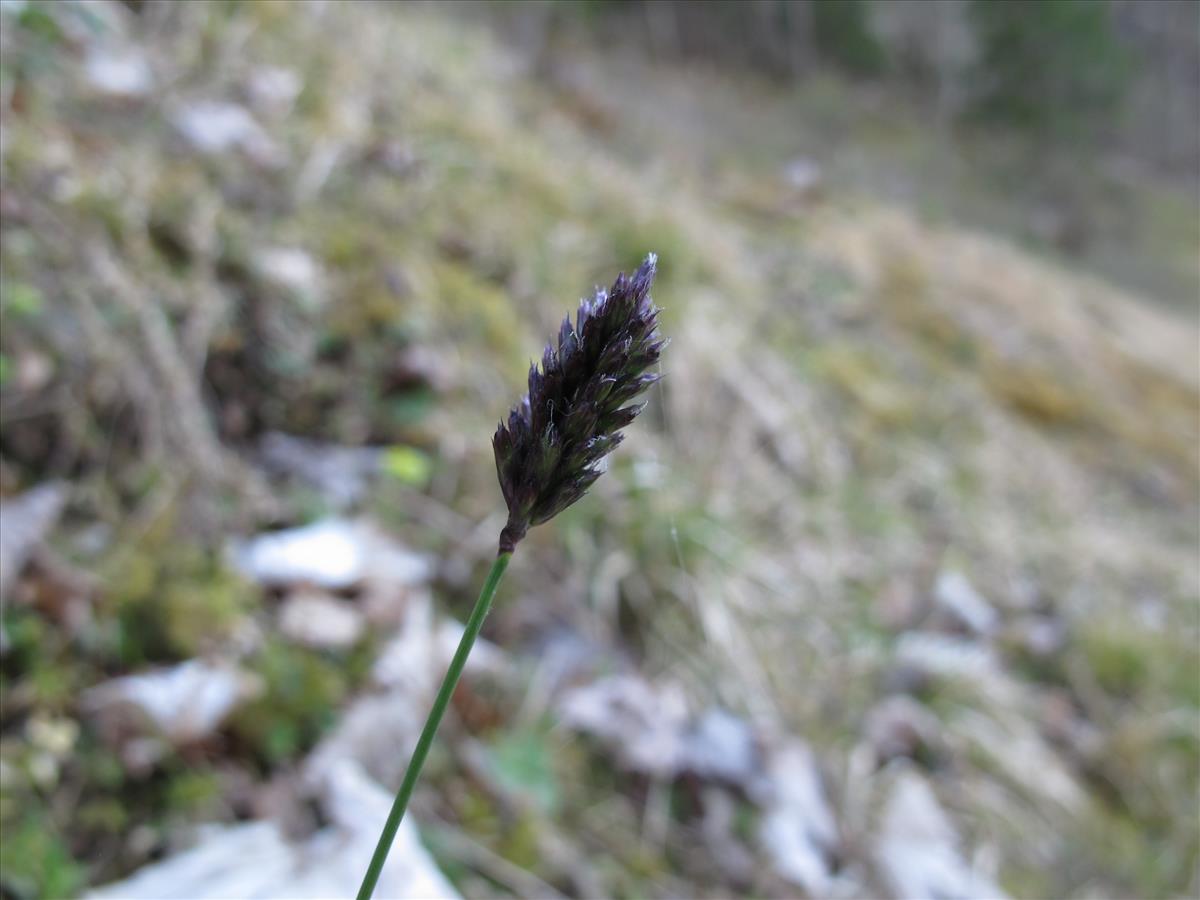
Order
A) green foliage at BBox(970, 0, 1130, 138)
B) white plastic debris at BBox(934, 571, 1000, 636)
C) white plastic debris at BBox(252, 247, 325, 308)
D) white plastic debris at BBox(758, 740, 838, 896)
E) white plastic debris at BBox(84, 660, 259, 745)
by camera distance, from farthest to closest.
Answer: green foliage at BBox(970, 0, 1130, 138) → white plastic debris at BBox(934, 571, 1000, 636) → white plastic debris at BBox(252, 247, 325, 308) → white plastic debris at BBox(758, 740, 838, 896) → white plastic debris at BBox(84, 660, 259, 745)

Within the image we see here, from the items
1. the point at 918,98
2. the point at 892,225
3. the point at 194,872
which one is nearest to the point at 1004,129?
the point at 918,98

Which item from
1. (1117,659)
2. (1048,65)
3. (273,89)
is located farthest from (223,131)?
(1048,65)

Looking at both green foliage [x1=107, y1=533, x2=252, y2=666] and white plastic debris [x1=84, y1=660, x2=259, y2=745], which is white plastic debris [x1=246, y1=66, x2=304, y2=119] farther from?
white plastic debris [x1=84, y1=660, x2=259, y2=745]

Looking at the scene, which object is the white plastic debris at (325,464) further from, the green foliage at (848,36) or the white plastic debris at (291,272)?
the green foliage at (848,36)

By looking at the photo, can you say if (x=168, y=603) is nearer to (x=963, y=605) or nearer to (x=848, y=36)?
(x=963, y=605)

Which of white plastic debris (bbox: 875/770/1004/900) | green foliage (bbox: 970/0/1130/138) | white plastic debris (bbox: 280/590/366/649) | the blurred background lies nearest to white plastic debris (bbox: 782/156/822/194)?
the blurred background

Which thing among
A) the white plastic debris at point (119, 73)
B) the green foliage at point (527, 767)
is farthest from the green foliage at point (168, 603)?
the white plastic debris at point (119, 73)
